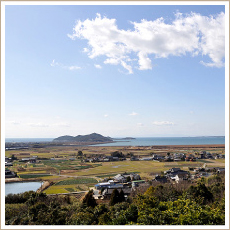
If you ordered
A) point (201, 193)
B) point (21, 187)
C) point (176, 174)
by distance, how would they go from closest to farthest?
point (201, 193) < point (21, 187) < point (176, 174)

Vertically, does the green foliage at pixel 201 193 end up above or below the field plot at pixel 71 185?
above

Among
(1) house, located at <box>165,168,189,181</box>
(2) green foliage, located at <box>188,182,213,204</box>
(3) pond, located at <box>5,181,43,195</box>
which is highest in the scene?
(2) green foliage, located at <box>188,182,213,204</box>

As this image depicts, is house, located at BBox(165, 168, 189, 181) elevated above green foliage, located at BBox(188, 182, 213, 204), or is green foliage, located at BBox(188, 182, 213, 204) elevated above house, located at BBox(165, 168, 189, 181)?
green foliage, located at BBox(188, 182, 213, 204)

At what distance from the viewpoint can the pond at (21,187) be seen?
13.3 metres

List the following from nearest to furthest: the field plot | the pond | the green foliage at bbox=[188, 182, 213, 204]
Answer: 1. the green foliage at bbox=[188, 182, 213, 204]
2. the field plot
3. the pond

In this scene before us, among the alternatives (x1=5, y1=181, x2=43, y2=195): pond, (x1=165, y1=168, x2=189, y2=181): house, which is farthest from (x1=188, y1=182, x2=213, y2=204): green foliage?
(x1=5, y1=181, x2=43, y2=195): pond

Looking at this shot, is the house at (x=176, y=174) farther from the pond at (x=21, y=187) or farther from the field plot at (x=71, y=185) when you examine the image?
the pond at (x=21, y=187)

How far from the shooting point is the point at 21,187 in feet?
46.4

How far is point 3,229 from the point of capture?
360cm

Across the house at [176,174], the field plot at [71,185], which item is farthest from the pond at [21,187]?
the house at [176,174]

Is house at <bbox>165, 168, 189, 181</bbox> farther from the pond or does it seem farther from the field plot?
the pond

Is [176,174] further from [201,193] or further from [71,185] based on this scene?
[71,185]

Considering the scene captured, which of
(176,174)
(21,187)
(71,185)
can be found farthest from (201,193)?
(21,187)

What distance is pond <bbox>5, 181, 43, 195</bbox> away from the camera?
1327 cm
